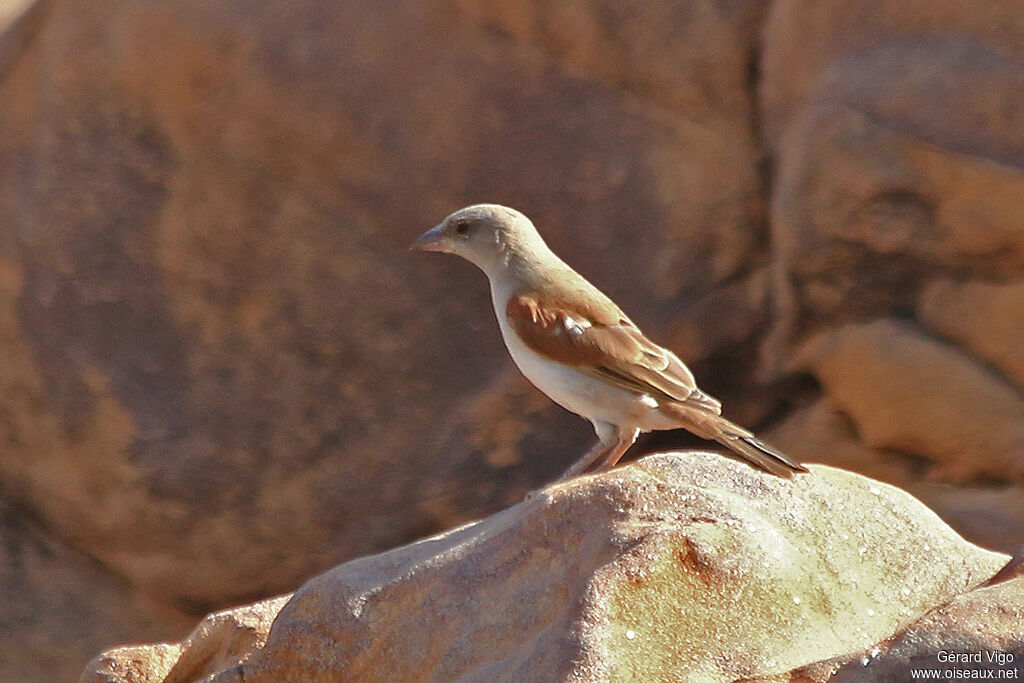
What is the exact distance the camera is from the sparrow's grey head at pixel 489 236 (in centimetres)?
545

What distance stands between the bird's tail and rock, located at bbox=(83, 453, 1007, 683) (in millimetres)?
58

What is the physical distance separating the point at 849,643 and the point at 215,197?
5.59 m

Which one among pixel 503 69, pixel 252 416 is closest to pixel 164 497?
pixel 252 416

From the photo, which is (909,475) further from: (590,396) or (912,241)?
(590,396)

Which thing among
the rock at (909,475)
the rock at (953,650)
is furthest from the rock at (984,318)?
the rock at (953,650)

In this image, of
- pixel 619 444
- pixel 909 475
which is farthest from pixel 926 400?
pixel 619 444

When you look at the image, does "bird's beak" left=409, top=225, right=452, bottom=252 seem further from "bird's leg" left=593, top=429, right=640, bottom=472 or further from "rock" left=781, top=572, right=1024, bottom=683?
"rock" left=781, top=572, right=1024, bottom=683

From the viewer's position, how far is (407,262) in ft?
27.3

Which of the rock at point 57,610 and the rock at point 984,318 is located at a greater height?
the rock at point 984,318

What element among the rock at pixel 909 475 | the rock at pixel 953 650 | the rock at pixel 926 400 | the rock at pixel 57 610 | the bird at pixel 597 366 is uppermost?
the bird at pixel 597 366

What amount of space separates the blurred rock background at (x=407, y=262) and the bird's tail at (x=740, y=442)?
2642 millimetres

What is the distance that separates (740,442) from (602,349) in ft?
2.16

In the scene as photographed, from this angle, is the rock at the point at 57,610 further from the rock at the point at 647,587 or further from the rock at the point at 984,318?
the rock at the point at 984,318

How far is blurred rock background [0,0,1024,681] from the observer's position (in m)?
7.13
